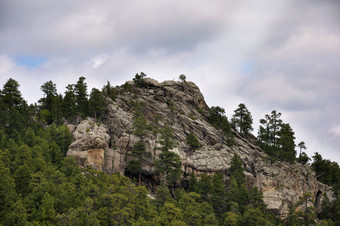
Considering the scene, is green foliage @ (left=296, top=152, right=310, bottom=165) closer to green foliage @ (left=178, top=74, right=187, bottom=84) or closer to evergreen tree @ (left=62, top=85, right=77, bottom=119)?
green foliage @ (left=178, top=74, right=187, bottom=84)

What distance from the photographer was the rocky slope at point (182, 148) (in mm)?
81375

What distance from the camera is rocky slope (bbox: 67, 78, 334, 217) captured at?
267 ft

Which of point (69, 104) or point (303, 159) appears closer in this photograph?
point (69, 104)

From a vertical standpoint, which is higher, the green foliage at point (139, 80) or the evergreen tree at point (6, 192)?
the green foliage at point (139, 80)

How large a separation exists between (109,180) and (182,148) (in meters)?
32.7

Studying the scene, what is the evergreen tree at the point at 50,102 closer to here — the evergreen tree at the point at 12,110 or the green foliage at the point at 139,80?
the evergreen tree at the point at 12,110

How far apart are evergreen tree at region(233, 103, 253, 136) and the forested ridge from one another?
353 mm

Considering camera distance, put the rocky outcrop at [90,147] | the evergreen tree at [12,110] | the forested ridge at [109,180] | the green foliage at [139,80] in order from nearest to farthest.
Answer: the forested ridge at [109,180], the rocky outcrop at [90,147], the evergreen tree at [12,110], the green foliage at [139,80]

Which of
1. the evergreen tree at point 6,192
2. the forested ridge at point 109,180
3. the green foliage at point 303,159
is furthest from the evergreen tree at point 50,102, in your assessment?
the green foliage at point 303,159

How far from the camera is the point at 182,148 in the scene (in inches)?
3602

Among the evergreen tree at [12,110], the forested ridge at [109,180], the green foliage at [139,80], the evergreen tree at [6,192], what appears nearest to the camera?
the evergreen tree at [6,192]

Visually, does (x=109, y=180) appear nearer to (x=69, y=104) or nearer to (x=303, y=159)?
(x=69, y=104)

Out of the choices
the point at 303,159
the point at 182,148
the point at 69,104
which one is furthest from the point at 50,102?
the point at 303,159

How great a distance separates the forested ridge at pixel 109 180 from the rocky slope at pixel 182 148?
2669 mm
